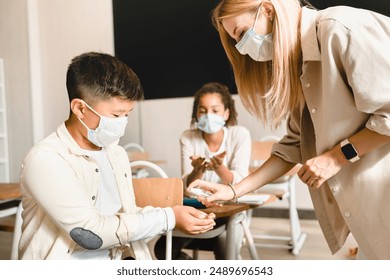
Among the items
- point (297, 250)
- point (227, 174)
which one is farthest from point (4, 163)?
point (297, 250)

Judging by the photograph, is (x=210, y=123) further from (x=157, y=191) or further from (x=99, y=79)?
(x=99, y=79)

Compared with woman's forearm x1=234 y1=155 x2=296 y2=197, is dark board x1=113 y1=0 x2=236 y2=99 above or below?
above

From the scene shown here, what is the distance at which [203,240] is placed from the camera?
4.59ft

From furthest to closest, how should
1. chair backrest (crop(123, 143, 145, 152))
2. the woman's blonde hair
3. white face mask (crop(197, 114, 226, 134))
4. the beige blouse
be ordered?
1. white face mask (crop(197, 114, 226, 134))
2. chair backrest (crop(123, 143, 145, 152))
3. the woman's blonde hair
4. the beige blouse

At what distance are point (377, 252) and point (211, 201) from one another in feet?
1.35

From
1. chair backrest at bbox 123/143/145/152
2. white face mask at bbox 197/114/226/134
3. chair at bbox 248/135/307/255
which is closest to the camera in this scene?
chair backrest at bbox 123/143/145/152

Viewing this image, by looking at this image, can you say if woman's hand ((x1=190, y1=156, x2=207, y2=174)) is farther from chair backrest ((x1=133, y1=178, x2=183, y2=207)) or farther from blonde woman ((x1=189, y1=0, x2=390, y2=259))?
blonde woman ((x1=189, y1=0, x2=390, y2=259))

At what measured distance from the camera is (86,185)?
88 centimetres

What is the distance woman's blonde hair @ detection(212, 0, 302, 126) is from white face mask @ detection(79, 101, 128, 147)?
32 centimetres

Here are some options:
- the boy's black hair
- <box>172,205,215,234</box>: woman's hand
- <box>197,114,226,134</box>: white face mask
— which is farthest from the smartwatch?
<box>197,114,226,134</box>: white face mask

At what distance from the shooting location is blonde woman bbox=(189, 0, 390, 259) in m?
0.71

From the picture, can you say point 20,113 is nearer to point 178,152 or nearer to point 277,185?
point 178,152

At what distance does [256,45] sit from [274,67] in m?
0.08

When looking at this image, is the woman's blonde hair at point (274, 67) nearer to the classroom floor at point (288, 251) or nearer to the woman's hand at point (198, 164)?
the woman's hand at point (198, 164)
